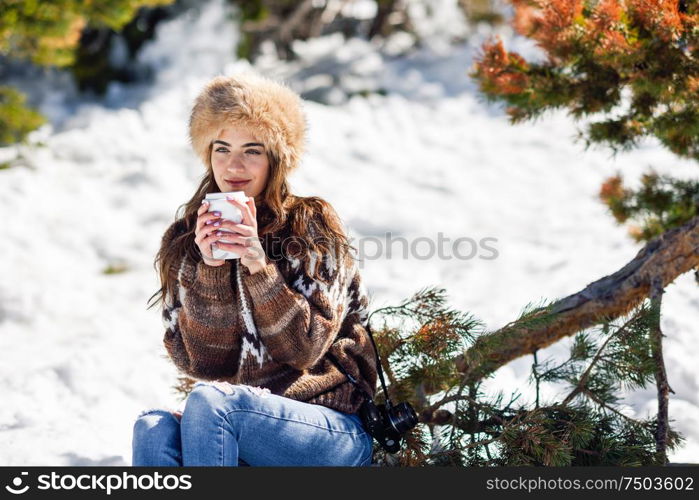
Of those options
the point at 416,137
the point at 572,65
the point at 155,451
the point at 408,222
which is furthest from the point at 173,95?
the point at 155,451

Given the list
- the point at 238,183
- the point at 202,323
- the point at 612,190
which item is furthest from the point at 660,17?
the point at 202,323

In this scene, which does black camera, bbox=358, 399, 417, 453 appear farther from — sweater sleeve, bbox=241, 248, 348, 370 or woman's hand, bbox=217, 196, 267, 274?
woman's hand, bbox=217, 196, 267, 274

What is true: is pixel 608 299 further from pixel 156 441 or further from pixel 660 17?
pixel 156 441

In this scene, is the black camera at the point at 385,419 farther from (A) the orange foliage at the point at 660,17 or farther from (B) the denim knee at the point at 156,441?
(A) the orange foliage at the point at 660,17

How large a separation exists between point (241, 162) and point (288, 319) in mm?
513

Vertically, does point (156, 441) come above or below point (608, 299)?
below

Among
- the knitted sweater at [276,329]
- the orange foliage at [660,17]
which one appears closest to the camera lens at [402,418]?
the knitted sweater at [276,329]

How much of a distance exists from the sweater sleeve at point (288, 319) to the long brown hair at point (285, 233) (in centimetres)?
11

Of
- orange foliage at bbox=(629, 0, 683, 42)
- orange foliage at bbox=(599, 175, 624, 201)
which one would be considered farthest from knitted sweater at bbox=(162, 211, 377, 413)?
orange foliage at bbox=(599, 175, 624, 201)

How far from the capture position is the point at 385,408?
7.81 feet

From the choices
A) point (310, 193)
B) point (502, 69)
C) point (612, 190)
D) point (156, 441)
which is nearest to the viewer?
point (156, 441)

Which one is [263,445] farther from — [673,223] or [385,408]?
[673,223]

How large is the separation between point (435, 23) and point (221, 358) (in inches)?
300

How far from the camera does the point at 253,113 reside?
2.35 m
